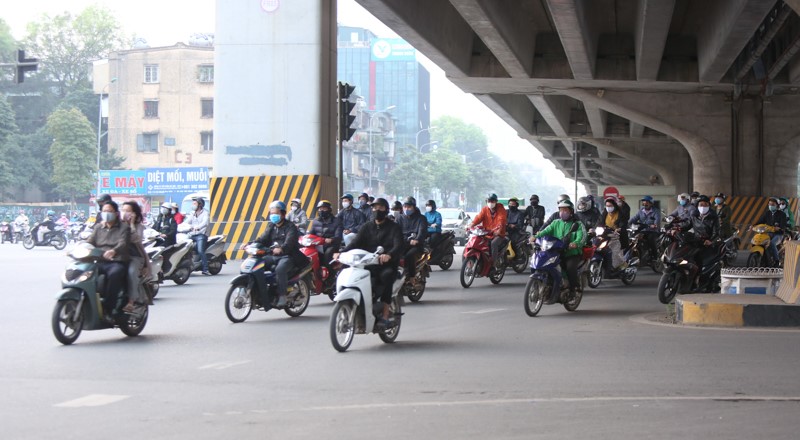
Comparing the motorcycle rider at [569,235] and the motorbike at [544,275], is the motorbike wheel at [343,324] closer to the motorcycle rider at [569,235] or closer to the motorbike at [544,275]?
the motorbike at [544,275]

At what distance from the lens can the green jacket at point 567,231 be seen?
14164 millimetres

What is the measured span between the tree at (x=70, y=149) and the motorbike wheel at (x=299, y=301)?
5797cm

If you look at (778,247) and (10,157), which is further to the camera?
(10,157)

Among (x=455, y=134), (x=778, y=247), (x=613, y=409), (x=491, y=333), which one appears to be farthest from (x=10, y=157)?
(x=455, y=134)

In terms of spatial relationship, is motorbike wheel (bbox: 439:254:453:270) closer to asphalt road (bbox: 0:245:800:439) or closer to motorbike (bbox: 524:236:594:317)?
motorbike (bbox: 524:236:594:317)

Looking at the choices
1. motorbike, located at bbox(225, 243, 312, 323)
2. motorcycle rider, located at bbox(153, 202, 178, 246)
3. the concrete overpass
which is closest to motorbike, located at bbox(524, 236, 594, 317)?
motorbike, located at bbox(225, 243, 312, 323)

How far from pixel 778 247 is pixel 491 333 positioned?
1199 centimetres

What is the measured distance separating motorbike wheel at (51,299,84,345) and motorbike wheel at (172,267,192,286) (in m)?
9.00

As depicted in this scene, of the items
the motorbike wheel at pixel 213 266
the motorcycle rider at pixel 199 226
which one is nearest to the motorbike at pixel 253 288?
the motorcycle rider at pixel 199 226

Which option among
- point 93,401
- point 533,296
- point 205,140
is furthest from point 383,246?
point 205,140

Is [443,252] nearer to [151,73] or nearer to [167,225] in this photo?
[167,225]

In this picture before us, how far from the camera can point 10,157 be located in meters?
67.4

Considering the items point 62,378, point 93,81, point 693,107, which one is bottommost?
point 62,378

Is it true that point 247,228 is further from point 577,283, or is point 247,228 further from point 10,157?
point 10,157
